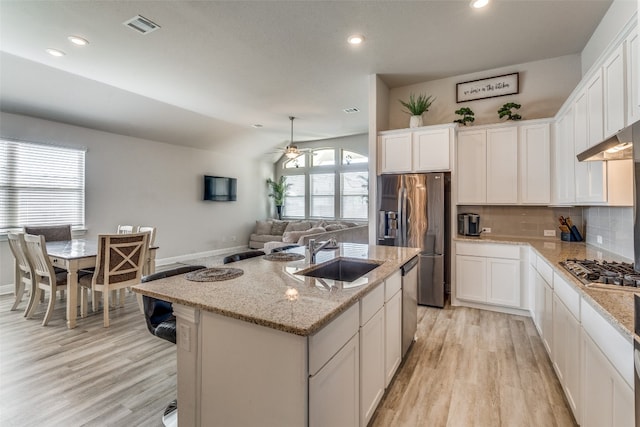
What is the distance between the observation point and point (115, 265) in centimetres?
326

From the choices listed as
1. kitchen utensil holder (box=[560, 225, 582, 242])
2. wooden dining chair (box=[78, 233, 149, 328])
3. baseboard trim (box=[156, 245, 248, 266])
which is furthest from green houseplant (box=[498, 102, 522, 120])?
baseboard trim (box=[156, 245, 248, 266])

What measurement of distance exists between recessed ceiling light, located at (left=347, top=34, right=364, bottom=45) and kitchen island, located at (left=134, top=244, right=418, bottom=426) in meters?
2.64

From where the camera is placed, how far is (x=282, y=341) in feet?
3.84

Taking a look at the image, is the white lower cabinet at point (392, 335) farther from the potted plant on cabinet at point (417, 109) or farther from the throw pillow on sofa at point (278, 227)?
the throw pillow on sofa at point (278, 227)

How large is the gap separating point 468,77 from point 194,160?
5.97 metres

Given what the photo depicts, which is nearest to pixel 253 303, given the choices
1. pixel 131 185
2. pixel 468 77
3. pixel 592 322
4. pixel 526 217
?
pixel 592 322

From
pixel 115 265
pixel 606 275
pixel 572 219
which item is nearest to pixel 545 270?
pixel 606 275

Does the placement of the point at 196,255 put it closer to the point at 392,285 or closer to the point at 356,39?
the point at 356,39

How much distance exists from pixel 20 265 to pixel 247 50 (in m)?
3.72

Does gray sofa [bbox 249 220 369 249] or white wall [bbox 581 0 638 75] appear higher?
white wall [bbox 581 0 638 75]

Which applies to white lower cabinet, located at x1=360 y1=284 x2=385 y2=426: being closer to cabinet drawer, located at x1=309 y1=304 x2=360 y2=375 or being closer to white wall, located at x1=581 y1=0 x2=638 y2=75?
cabinet drawer, located at x1=309 y1=304 x2=360 y2=375

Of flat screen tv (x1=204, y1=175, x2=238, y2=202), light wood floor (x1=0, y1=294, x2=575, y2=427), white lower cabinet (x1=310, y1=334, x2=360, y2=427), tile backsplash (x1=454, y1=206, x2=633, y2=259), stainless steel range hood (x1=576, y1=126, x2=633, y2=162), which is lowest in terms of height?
light wood floor (x1=0, y1=294, x2=575, y2=427)

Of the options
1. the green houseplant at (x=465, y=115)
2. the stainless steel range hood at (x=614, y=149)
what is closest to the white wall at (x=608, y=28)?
the stainless steel range hood at (x=614, y=149)

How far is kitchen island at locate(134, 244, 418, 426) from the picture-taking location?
3.78 feet
